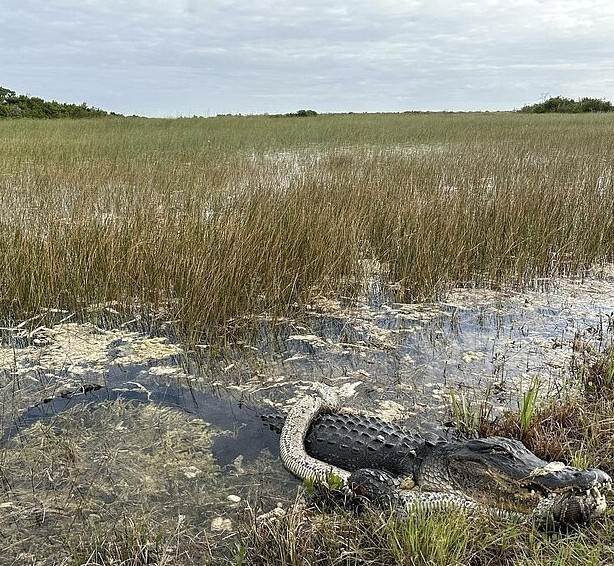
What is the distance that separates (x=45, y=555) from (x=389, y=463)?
1.43m

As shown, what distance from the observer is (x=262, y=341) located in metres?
3.98

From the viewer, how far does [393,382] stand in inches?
134

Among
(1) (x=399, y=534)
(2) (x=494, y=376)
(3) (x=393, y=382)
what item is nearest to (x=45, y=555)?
(1) (x=399, y=534)

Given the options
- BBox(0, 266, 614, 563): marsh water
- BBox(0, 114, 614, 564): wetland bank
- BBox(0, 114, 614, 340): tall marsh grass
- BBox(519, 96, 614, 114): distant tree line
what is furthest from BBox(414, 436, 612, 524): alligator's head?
BBox(519, 96, 614, 114): distant tree line

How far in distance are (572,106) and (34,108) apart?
106 feet

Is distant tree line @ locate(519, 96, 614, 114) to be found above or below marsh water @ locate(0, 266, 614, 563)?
above

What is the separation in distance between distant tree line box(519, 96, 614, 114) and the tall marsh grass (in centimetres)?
3118

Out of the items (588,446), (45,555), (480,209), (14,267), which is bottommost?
(45,555)

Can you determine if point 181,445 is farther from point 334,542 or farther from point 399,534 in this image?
point 399,534

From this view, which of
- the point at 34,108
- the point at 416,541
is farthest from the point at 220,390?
the point at 34,108

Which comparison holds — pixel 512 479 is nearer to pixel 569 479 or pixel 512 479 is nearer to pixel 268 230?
pixel 569 479

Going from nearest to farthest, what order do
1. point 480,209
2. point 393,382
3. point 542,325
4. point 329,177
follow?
point 393,382, point 542,325, point 480,209, point 329,177

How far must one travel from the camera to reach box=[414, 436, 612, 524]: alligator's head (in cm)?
204

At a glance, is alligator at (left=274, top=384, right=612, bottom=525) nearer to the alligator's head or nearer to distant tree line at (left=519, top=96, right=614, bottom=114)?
the alligator's head
